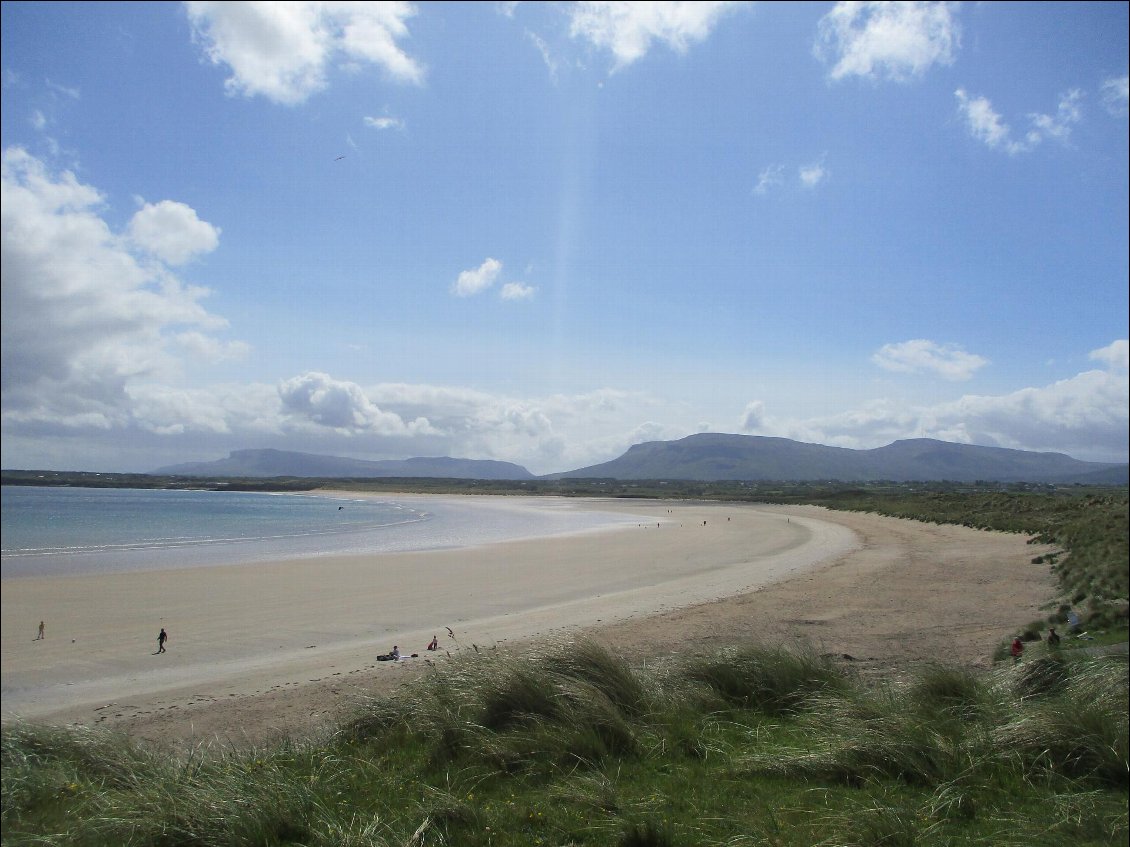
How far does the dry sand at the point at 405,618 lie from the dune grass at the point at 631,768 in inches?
67.0

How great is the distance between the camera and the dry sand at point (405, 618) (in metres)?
10.8

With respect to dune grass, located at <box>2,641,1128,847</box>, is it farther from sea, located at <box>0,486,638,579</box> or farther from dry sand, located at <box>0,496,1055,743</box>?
sea, located at <box>0,486,638,579</box>

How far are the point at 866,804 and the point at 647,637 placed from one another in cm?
913

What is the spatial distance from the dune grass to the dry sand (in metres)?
1.70

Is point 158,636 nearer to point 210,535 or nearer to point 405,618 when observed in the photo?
point 405,618

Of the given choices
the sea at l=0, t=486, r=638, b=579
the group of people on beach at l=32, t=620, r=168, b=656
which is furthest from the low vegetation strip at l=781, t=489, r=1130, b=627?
the sea at l=0, t=486, r=638, b=579

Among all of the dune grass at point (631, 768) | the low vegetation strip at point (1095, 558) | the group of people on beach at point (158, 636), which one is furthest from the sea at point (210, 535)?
the low vegetation strip at point (1095, 558)

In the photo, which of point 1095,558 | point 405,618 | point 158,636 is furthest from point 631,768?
point 158,636

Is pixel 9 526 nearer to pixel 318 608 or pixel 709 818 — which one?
pixel 318 608

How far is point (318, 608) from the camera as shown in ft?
61.8

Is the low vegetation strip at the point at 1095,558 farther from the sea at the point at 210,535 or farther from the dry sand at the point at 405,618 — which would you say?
the sea at the point at 210,535

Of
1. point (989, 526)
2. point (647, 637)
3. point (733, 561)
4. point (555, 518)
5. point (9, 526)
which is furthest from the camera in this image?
point (555, 518)

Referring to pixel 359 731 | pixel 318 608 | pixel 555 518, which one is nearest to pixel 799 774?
pixel 359 731

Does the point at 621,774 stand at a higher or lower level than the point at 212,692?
higher
